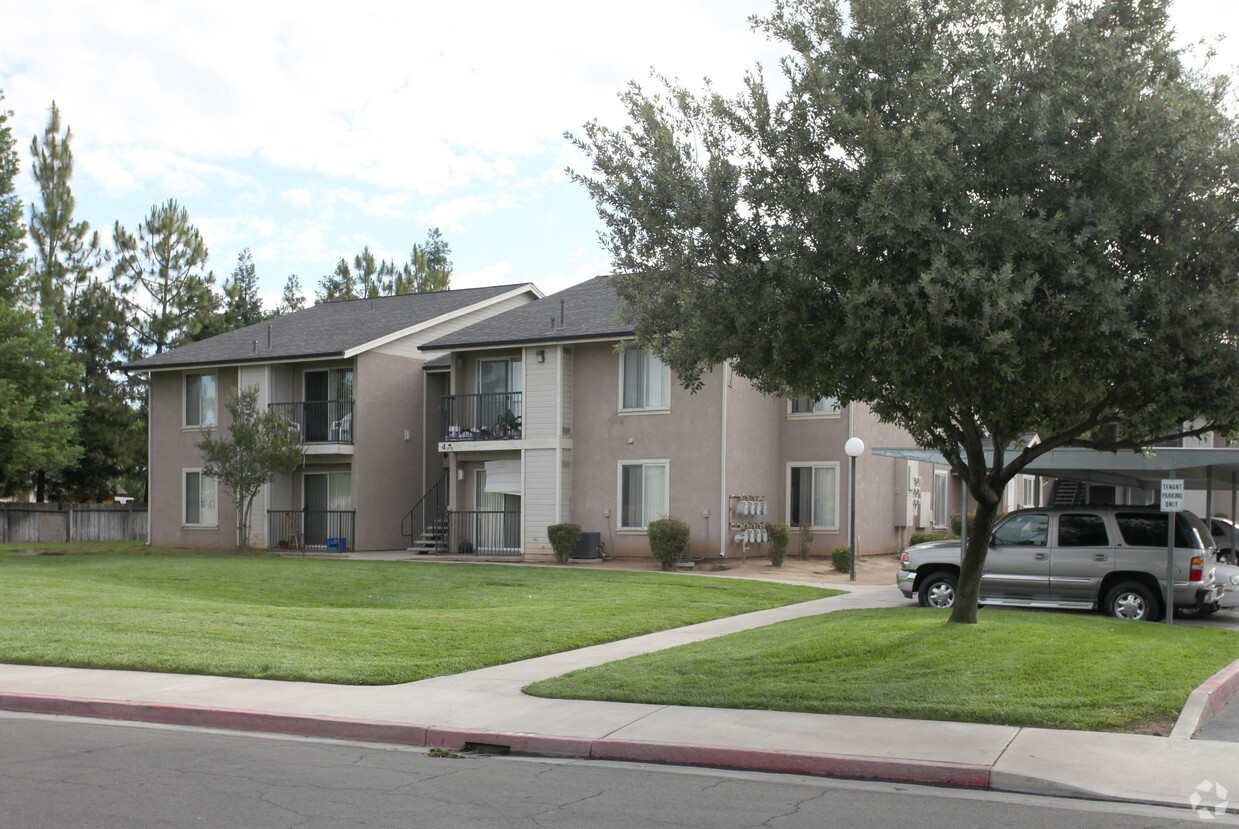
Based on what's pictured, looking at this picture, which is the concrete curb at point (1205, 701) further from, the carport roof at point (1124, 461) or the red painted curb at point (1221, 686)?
the carport roof at point (1124, 461)

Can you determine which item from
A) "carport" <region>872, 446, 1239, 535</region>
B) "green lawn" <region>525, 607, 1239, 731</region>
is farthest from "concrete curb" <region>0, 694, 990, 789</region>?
"carport" <region>872, 446, 1239, 535</region>

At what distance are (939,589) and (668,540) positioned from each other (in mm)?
8603

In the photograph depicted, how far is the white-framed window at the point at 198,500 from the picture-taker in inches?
1318

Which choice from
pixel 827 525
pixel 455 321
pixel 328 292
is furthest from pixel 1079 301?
pixel 328 292

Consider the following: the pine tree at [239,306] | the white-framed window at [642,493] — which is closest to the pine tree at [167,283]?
the pine tree at [239,306]

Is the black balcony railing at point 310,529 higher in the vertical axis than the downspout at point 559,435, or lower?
lower

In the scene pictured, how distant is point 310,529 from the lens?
1266 inches

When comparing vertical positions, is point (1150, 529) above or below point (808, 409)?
below

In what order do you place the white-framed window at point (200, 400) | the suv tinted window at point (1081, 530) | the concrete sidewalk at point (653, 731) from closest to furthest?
the concrete sidewalk at point (653, 731) → the suv tinted window at point (1081, 530) → the white-framed window at point (200, 400)

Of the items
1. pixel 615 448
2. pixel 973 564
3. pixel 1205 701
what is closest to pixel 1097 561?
pixel 973 564

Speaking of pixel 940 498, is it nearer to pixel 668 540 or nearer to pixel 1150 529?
pixel 668 540

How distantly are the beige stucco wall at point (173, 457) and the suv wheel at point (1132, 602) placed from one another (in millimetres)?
25201

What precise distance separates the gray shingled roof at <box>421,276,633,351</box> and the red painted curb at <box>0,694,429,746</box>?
56.6 feet

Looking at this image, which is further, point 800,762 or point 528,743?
point 528,743
